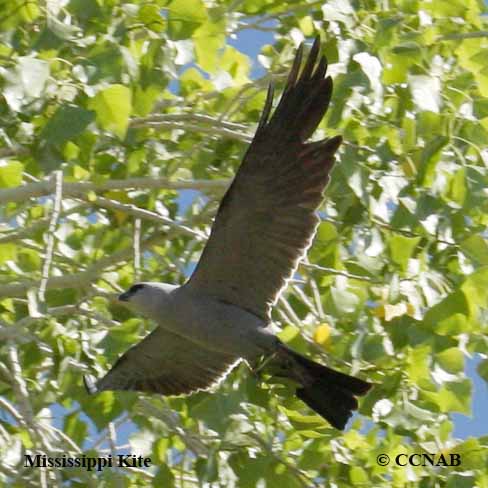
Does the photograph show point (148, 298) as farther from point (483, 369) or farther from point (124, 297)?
point (483, 369)

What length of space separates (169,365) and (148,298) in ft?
1.74

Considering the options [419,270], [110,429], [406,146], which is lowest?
[110,429]

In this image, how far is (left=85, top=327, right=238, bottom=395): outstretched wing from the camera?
4.97 meters

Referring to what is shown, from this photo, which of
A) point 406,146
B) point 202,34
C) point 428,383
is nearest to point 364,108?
point 406,146

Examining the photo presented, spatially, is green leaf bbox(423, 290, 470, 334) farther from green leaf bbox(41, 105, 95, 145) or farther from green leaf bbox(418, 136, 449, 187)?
green leaf bbox(41, 105, 95, 145)

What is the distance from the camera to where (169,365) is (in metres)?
5.08

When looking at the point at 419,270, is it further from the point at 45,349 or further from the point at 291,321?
the point at 45,349

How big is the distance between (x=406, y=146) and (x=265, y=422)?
1139mm

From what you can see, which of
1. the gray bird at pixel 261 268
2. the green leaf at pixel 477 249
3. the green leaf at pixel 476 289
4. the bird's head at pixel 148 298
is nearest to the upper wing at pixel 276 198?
the gray bird at pixel 261 268

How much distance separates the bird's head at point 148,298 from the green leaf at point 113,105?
0.74 metres

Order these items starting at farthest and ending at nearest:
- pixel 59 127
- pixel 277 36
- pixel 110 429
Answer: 1. pixel 277 36
2. pixel 110 429
3. pixel 59 127

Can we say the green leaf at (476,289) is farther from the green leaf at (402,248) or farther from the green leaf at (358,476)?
the green leaf at (358,476)

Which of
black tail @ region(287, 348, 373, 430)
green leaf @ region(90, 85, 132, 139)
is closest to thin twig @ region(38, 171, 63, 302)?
green leaf @ region(90, 85, 132, 139)

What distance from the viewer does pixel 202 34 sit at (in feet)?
14.6
